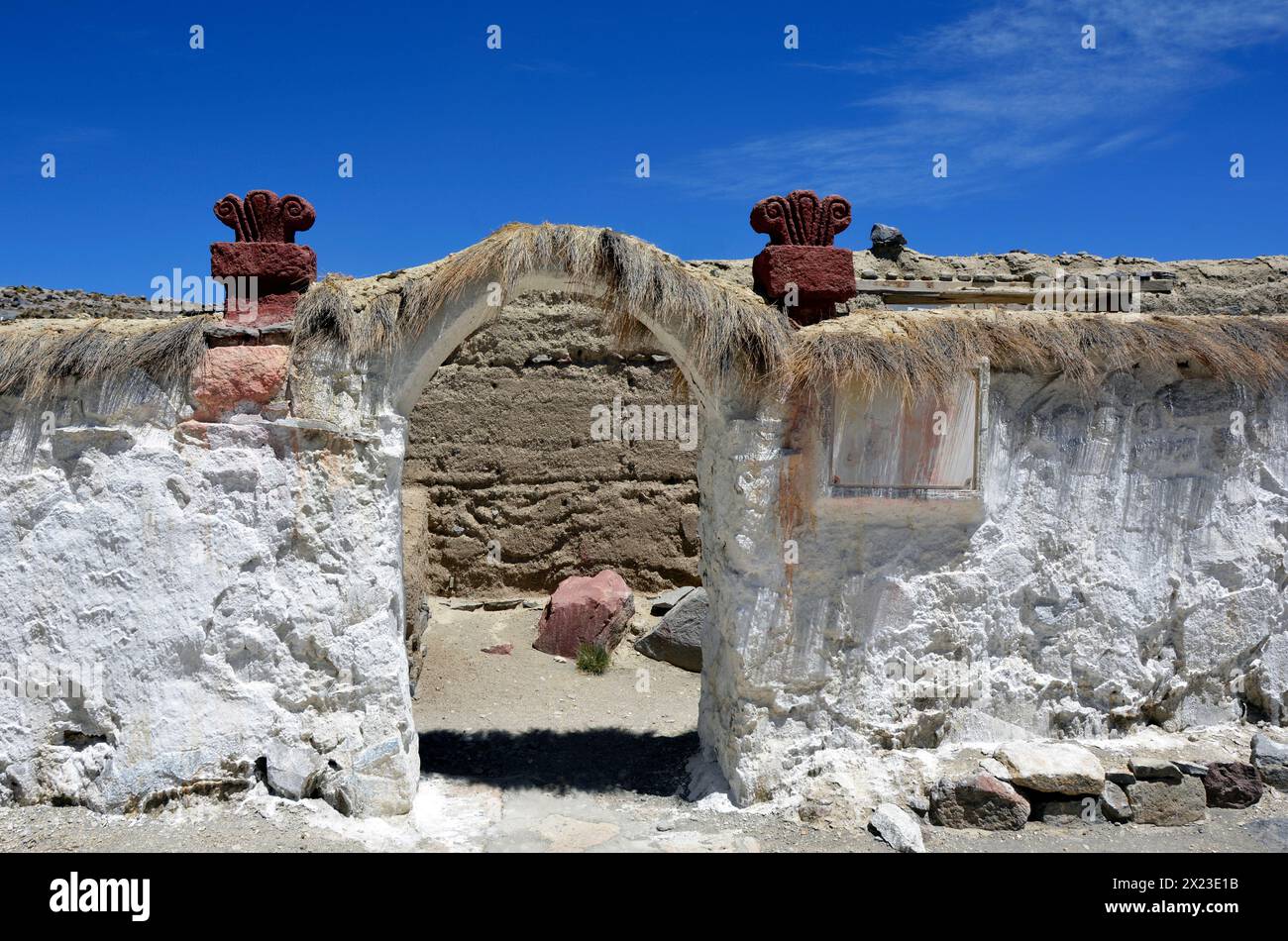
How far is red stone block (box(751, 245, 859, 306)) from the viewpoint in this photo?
16.8 ft

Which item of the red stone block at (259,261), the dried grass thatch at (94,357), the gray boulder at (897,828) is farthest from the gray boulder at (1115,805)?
the dried grass thatch at (94,357)

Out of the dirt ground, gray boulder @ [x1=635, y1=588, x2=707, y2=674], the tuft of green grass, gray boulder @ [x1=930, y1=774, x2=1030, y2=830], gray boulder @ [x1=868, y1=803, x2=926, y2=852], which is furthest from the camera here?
gray boulder @ [x1=635, y1=588, x2=707, y2=674]

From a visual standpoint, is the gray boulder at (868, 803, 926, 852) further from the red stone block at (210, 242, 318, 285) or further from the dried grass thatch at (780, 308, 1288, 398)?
the red stone block at (210, 242, 318, 285)

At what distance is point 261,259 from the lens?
485 centimetres

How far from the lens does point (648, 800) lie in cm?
532

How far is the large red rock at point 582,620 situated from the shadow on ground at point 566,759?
1536 millimetres

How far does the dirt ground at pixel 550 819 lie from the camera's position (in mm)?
4449

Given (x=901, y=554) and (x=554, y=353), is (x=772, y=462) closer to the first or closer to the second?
(x=901, y=554)

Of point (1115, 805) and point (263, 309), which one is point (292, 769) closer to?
point (263, 309)

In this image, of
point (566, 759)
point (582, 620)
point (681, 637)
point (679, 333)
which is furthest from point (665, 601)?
point (679, 333)

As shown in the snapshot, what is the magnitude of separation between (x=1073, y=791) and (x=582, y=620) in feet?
14.0

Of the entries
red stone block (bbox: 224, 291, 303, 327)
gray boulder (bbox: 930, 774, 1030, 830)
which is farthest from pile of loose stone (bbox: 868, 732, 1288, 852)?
red stone block (bbox: 224, 291, 303, 327)

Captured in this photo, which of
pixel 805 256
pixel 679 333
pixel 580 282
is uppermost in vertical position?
pixel 805 256

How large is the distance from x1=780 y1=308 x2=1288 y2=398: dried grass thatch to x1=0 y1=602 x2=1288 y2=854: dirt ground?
2.14 m
